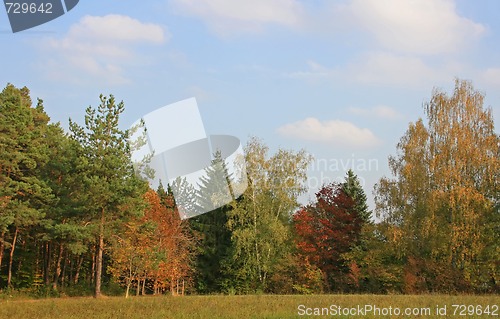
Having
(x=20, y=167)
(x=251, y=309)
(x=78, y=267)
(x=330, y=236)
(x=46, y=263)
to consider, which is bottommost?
(x=251, y=309)

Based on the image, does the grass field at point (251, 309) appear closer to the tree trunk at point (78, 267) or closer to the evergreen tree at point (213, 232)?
the tree trunk at point (78, 267)

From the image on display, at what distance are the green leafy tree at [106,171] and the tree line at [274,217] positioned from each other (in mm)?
80

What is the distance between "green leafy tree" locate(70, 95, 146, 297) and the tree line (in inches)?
3.2

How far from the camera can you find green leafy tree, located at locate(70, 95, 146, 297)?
99.2 ft

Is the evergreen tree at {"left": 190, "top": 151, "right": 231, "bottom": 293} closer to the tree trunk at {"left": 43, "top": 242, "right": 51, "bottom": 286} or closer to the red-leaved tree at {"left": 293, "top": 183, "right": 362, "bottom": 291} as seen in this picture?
the red-leaved tree at {"left": 293, "top": 183, "right": 362, "bottom": 291}

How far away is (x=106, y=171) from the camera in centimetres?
3064

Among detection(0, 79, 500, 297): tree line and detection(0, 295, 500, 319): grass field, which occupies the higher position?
detection(0, 79, 500, 297): tree line

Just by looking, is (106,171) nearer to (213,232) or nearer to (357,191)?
(213,232)

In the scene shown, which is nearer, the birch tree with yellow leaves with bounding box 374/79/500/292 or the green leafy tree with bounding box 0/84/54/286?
the green leafy tree with bounding box 0/84/54/286

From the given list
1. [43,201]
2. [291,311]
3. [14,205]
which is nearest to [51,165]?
[43,201]

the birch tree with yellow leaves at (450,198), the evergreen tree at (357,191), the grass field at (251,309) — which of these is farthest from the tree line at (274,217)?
the grass field at (251,309)

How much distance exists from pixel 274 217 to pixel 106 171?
14551 mm

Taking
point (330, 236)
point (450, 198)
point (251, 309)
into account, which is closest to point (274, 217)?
point (330, 236)

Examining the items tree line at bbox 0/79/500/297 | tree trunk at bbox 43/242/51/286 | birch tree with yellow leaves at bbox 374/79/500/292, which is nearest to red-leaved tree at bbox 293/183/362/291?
tree line at bbox 0/79/500/297
